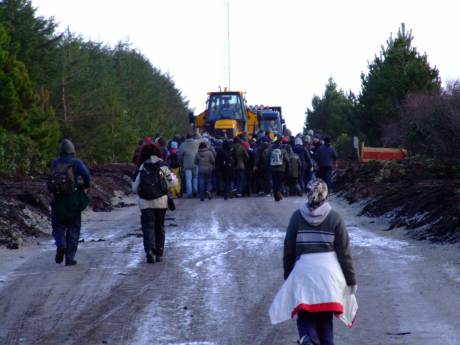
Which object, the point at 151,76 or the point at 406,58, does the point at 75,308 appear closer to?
the point at 406,58

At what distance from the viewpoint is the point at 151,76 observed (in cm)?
9269

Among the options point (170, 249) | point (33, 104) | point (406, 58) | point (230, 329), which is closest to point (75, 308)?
point (230, 329)

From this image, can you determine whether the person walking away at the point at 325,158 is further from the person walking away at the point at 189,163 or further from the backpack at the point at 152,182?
the backpack at the point at 152,182

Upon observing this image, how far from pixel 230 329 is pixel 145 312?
1.28m

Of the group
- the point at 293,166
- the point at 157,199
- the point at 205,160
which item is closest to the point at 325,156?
the point at 293,166

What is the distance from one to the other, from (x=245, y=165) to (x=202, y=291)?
1919cm

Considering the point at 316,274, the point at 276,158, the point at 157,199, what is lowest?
the point at 316,274

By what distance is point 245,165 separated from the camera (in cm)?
3184

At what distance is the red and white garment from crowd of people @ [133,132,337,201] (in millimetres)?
20056

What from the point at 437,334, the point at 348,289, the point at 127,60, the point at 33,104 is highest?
the point at 127,60

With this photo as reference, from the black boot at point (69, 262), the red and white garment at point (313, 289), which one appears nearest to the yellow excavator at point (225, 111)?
the black boot at point (69, 262)

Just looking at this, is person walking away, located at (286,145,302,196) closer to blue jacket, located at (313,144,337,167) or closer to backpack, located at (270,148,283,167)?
blue jacket, located at (313,144,337,167)

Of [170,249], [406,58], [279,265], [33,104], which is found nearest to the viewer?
Answer: [279,265]

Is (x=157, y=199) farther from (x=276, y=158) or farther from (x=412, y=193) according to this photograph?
(x=276, y=158)
